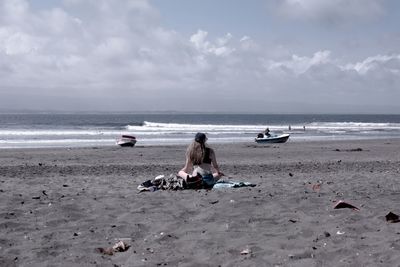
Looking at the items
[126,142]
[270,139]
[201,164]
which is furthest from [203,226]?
[270,139]

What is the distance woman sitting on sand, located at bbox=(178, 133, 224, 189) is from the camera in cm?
1062

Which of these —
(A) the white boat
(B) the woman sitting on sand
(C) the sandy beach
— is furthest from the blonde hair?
(A) the white boat

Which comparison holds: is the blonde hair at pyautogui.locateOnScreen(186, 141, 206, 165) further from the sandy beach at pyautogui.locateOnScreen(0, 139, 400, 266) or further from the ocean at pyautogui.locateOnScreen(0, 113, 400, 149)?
the ocean at pyautogui.locateOnScreen(0, 113, 400, 149)

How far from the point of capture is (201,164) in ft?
35.6

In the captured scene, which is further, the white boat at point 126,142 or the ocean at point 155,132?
the ocean at point 155,132

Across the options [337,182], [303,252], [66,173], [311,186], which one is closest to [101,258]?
[303,252]

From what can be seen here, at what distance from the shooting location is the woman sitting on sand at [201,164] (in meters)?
10.6

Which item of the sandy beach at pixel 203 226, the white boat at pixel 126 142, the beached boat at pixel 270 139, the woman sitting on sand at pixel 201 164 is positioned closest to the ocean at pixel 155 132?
the beached boat at pixel 270 139

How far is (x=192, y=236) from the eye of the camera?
685 cm

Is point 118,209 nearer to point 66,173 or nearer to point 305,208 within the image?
point 305,208

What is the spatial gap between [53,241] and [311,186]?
553 centimetres

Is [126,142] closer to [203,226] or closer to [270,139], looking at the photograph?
[270,139]

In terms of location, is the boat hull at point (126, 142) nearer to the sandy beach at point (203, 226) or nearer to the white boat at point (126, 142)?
the white boat at point (126, 142)

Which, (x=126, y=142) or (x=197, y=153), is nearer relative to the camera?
(x=197, y=153)
